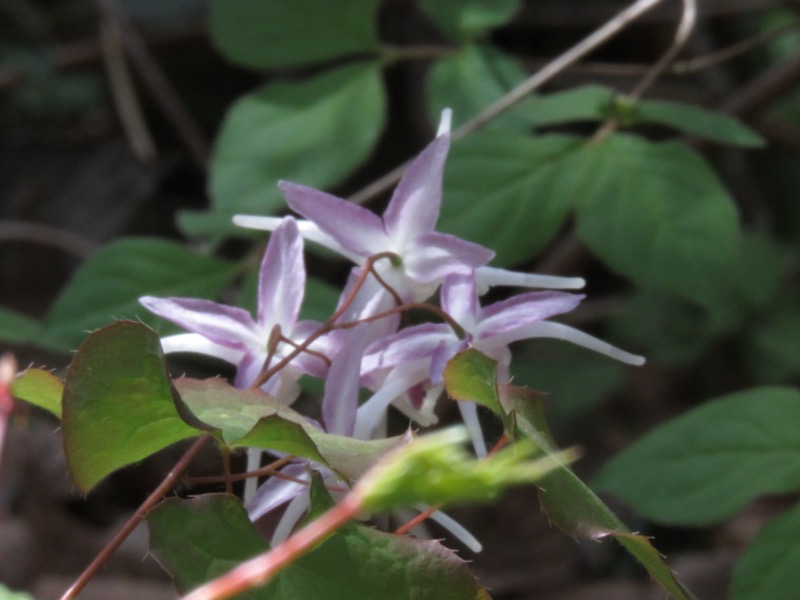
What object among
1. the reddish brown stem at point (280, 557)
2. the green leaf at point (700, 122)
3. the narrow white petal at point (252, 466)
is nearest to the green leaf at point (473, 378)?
the narrow white petal at point (252, 466)

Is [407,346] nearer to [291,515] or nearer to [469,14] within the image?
[291,515]

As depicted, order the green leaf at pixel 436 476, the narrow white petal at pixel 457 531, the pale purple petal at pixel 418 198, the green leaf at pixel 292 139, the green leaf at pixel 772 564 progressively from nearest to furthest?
the green leaf at pixel 436 476 → the narrow white petal at pixel 457 531 → the pale purple petal at pixel 418 198 → the green leaf at pixel 772 564 → the green leaf at pixel 292 139

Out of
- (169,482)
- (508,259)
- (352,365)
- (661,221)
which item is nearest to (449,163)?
(508,259)

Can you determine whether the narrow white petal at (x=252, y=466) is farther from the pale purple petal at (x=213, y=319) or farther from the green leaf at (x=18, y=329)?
the green leaf at (x=18, y=329)

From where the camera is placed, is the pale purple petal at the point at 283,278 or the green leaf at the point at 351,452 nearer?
the green leaf at the point at 351,452

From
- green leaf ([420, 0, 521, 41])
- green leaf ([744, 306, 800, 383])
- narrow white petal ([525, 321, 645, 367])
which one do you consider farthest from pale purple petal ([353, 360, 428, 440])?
green leaf ([744, 306, 800, 383])

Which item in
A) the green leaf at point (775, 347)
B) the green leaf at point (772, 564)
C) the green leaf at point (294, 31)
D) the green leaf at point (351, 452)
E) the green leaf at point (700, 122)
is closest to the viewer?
the green leaf at point (351, 452)

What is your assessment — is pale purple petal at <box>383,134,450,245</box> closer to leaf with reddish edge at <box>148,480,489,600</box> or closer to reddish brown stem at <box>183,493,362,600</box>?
leaf with reddish edge at <box>148,480,489,600</box>

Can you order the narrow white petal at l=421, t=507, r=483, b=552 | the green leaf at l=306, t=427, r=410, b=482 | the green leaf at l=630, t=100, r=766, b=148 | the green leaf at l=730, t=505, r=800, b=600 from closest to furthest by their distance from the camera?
A: the green leaf at l=306, t=427, r=410, b=482
the narrow white petal at l=421, t=507, r=483, b=552
the green leaf at l=730, t=505, r=800, b=600
the green leaf at l=630, t=100, r=766, b=148
